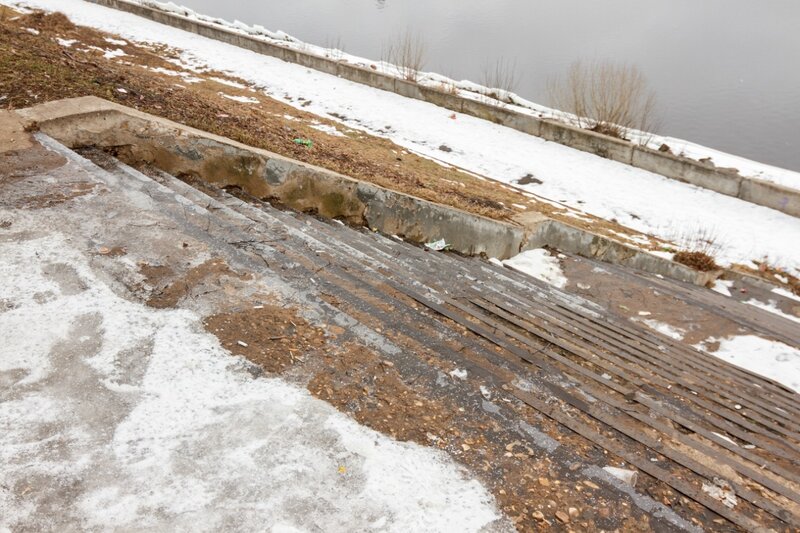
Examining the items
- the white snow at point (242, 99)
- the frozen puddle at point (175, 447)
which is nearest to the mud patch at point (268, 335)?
the frozen puddle at point (175, 447)

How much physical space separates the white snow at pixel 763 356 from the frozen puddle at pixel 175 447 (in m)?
4.64

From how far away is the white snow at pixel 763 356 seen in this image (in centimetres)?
551

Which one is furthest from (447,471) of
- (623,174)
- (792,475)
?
(623,174)

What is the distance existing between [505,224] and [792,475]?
16.1ft

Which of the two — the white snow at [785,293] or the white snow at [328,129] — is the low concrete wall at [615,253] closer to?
the white snow at [785,293]

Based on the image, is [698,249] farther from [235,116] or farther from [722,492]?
[722,492]

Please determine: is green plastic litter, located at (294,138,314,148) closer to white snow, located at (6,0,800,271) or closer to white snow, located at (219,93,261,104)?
white snow, located at (219,93,261,104)

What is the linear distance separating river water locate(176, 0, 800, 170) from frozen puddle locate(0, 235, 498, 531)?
61.6ft

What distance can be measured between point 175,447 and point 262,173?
12.4 feet

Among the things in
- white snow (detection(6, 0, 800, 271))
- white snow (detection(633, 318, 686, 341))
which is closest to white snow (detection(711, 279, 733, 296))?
white snow (detection(6, 0, 800, 271))

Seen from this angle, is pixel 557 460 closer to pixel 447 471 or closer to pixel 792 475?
pixel 447 471

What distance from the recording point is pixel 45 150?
4.63 m

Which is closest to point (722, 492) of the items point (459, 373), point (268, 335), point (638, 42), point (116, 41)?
point (459, 373)

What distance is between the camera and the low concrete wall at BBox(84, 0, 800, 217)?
12531 mm
